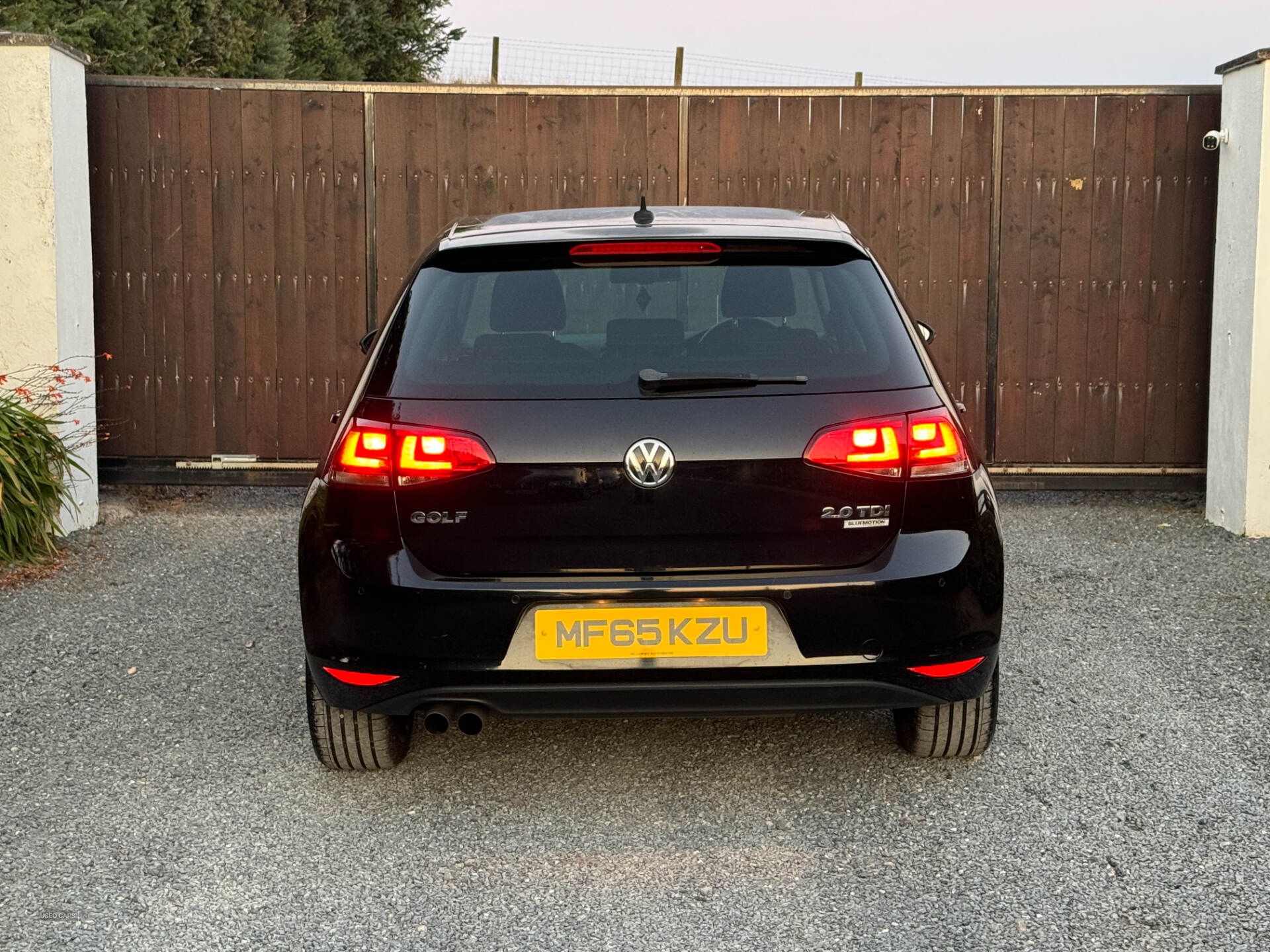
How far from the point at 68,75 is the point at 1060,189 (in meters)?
5.73

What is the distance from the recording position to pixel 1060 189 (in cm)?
885

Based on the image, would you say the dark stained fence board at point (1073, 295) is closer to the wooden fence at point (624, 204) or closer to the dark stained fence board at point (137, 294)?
the wooden fence at point (624, 204)

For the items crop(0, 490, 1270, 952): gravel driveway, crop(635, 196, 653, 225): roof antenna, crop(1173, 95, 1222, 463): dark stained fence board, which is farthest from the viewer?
crop(1173, 95, 1222, 463): dark stained fence board

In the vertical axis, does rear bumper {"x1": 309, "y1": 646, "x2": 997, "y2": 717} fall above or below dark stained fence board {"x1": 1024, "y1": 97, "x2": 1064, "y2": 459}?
below

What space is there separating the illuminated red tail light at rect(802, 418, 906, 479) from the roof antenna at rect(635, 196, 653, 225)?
866 mm

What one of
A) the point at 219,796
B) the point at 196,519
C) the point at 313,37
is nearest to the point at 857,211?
the point at 196,519

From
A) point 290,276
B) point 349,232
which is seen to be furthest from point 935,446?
point 290,276

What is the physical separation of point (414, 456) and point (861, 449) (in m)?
1.05

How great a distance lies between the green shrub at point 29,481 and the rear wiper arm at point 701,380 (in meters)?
4.65

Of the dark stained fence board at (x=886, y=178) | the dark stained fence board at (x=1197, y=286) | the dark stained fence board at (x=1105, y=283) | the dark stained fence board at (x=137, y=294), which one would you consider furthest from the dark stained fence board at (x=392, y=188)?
the dark stained fence board at (x=1197, y=286)

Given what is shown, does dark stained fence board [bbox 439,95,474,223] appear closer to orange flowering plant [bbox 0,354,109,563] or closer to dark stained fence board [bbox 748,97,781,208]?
dark stained fence board [bbox 748,97,781,208]

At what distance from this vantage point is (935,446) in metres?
3.50

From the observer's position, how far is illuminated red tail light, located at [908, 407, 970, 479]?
3471mm

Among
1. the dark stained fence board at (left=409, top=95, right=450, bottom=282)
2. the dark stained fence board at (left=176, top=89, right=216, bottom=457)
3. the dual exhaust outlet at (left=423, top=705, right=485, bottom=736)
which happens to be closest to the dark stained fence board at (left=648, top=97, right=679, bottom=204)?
the dark stained fence board at (left=409, top=95, right=450, bottom=282)
